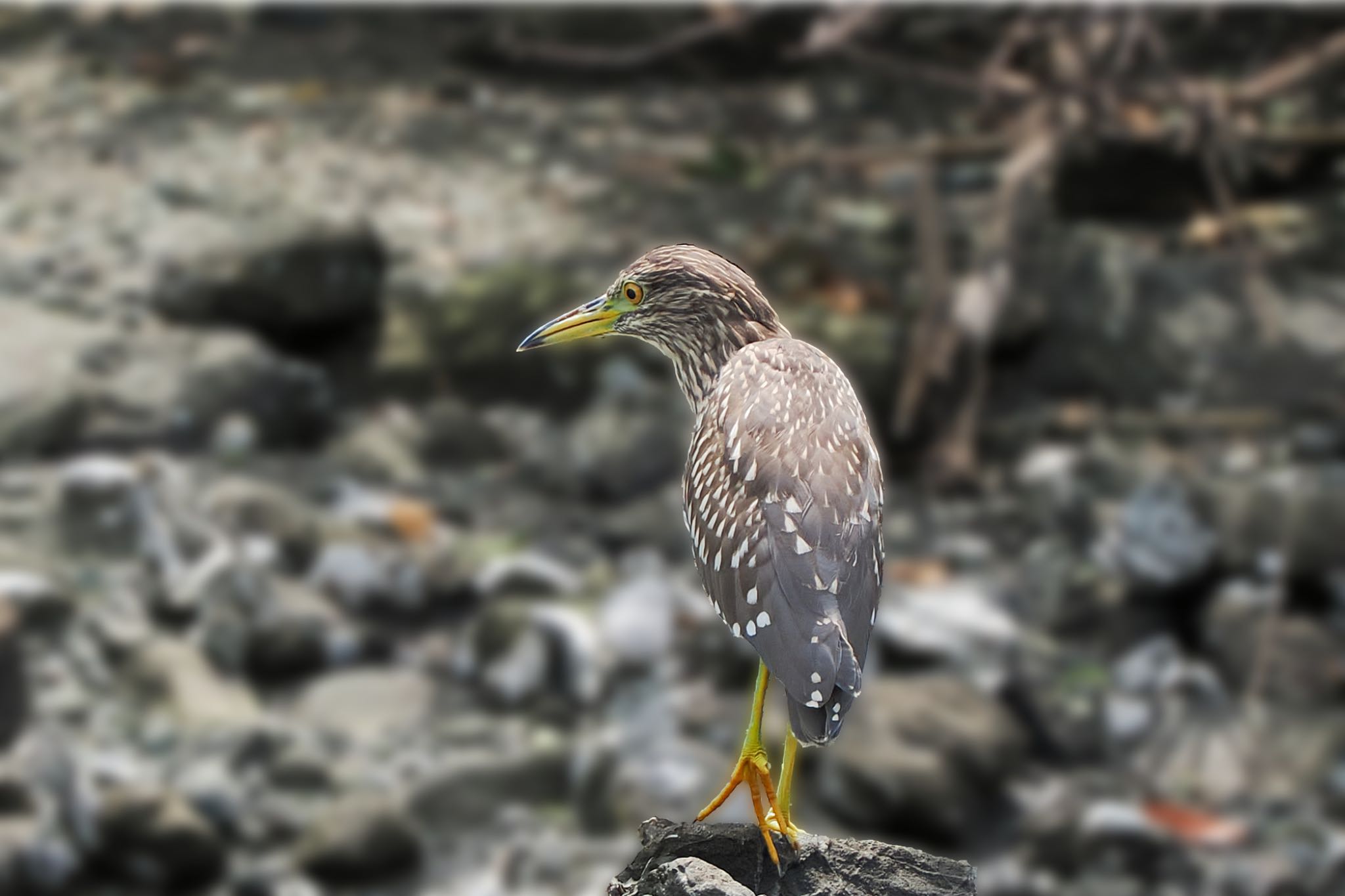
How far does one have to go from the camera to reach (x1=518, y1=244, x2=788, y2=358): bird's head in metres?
5.63

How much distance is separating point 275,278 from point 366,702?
3.39 m

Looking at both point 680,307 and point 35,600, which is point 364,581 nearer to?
point 35,600

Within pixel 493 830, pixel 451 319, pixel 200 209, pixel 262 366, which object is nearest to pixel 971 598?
pixel 493 830

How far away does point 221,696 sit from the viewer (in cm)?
1065

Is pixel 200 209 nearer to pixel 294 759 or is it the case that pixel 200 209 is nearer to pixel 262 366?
pixel 262 366

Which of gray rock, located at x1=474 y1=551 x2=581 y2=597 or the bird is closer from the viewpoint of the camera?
the bird

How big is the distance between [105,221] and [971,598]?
641 centimetres

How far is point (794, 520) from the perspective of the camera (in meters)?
4.87

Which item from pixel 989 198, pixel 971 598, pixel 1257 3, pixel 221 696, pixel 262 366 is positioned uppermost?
pixel 1257 3

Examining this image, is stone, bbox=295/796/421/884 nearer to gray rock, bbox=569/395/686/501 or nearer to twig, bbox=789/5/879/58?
gray rock, bbox=569/395/686/501

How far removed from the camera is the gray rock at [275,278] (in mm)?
12859

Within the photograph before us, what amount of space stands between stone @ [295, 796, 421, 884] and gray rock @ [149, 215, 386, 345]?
4133 millimetres

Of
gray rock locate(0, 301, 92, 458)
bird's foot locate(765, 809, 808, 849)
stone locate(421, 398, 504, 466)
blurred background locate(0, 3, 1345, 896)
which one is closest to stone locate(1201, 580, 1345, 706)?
blurred background locate(0, 3, 1345, 896)

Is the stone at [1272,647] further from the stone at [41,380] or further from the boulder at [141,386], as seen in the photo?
the stone at [41,380]
